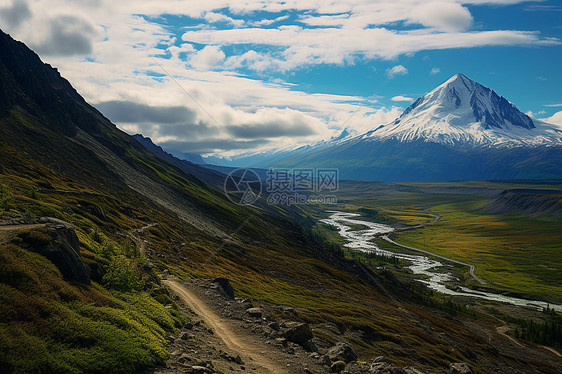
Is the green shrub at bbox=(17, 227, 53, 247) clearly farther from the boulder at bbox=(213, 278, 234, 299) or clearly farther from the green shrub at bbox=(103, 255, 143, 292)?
the boulder at bbox=(213, 278, 234, 299)

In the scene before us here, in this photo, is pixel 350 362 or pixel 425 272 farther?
pixel 425 272

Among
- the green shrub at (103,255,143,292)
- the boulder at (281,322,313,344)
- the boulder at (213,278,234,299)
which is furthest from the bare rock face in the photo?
the boulder at (213,278,234,299)

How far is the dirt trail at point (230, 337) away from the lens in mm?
23725

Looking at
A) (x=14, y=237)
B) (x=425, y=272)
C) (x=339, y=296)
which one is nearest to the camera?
(x=14, y=237)

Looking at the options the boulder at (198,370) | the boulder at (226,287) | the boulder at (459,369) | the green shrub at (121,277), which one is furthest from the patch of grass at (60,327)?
the boulder at (459,369)

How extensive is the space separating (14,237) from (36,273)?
4.87m

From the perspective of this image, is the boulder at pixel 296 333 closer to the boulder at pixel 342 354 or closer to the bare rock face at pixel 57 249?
the boulder at pixel 342 354

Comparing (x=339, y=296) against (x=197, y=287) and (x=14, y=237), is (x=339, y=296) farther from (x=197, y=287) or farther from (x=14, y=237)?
(x=14, y=237)

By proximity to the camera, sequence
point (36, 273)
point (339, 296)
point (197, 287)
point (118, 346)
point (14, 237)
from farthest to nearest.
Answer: point (339, 296)
point (197, 287)
point (14, 237)
point (36, 273)
point (118, 346)

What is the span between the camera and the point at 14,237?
2086cm

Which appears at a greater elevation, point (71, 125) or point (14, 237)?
point (71, 125)

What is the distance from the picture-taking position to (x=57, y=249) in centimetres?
2098

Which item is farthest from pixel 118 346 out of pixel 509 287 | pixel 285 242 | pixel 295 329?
pixel 509 287

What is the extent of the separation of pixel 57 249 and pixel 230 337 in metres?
15.0
